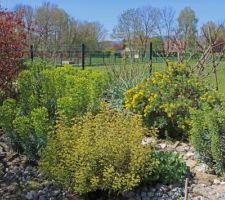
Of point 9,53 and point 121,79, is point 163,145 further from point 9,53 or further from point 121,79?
point 9,53

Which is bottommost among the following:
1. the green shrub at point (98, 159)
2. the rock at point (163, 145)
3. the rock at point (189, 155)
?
the rock at point (189, 155)

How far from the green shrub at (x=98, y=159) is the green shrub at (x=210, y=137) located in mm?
866

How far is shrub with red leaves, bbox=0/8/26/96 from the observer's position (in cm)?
803

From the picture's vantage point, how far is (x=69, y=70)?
8.35 m

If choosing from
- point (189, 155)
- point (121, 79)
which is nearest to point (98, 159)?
point (189, 155)

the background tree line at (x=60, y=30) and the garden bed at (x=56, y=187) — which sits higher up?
the background tree line at (x=60, y=30)

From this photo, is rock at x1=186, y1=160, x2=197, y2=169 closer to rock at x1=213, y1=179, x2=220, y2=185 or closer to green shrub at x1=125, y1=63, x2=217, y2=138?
rock at x1=213, y1=179, x2=220, y2=185

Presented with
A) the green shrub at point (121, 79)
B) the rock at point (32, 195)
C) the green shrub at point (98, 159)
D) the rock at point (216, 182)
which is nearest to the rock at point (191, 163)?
the rock at point (216, 182)

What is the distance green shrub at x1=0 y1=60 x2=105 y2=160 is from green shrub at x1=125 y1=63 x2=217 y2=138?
74 centimetres

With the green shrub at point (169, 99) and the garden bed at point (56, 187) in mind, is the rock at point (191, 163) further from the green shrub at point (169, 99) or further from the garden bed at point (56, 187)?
the green shrub at point (169, 99)

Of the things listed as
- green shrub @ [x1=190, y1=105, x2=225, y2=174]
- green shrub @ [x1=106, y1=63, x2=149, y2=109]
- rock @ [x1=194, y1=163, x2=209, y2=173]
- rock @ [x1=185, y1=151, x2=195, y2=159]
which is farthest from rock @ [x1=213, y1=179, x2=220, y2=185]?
green shrub @ [x1=106, y1=63, x2=149, y2=109]

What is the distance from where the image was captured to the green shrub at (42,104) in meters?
5.14

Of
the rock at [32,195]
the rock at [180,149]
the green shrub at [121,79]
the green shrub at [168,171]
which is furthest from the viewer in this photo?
the green shrub at [121,79]

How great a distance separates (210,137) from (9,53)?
15.3ft
